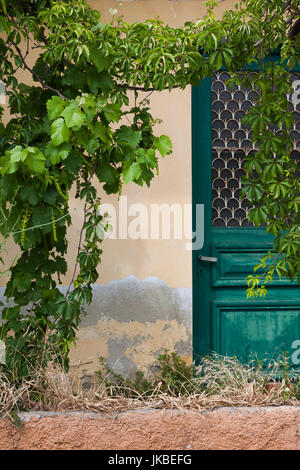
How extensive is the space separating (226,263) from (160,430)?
1.77m

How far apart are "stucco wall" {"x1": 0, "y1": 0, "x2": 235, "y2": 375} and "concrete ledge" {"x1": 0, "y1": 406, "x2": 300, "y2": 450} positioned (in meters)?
1.28

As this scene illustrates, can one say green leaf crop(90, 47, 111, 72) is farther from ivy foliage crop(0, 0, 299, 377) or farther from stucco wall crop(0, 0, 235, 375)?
stucco wall crop(0, 0, 235, 375)

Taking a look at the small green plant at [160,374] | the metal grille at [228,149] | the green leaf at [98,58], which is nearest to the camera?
the green leaf at [98,58]

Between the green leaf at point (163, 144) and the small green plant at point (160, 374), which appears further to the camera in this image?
the small green plant at point (160, 374)

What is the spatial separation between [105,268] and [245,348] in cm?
126

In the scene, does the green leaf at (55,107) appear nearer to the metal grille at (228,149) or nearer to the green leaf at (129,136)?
the green leaf at (129,136)

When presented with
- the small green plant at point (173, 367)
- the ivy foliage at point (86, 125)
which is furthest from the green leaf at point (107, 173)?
the small green plant at point (173, 367)

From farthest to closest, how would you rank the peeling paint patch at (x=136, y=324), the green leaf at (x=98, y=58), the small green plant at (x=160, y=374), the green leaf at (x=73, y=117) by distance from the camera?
the peeling paint patch at (x=136, y=324), the small green plant at (x=160, y=374), the green leaf at (x=98, y=58), the green leaf at (x=73, y=117)

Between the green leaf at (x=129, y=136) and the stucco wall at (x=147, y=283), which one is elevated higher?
the green leaf at (x=129, y=136)

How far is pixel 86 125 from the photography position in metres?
2.63

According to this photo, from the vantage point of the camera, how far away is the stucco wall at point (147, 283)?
410cm

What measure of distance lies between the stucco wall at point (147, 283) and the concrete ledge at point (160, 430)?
128cm
